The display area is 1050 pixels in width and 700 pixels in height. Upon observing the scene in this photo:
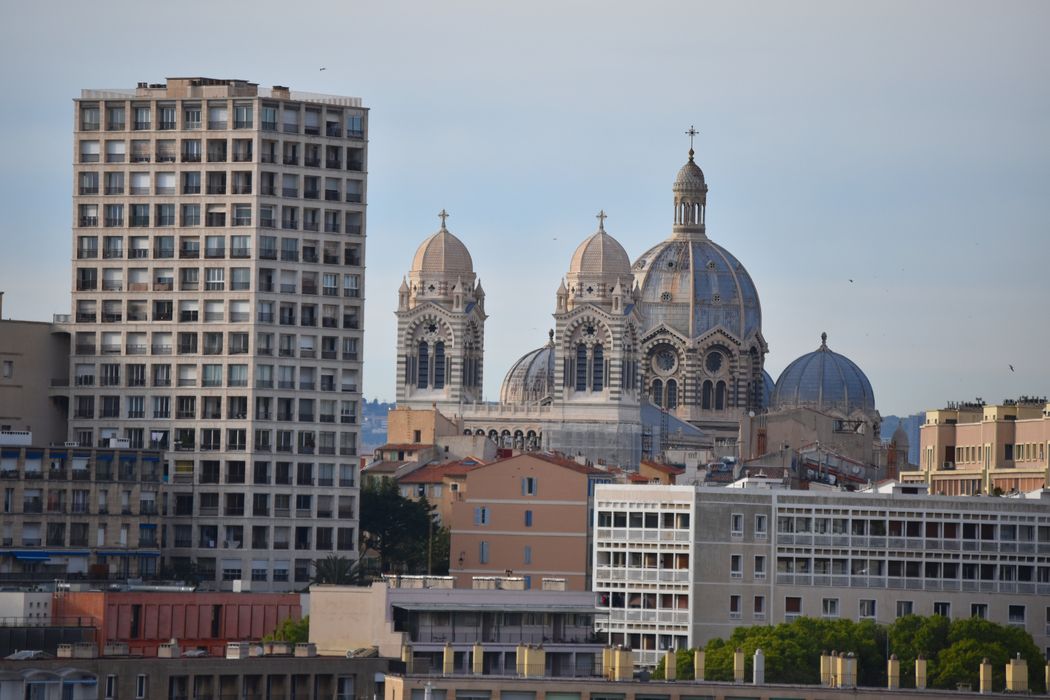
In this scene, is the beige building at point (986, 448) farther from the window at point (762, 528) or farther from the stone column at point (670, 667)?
the stone column at point (670, 667)

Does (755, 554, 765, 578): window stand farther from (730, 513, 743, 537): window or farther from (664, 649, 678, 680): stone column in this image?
(664, 649, 678, 680): stone column

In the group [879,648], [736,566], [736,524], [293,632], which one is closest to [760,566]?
[736,566]

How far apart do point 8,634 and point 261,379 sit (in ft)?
153

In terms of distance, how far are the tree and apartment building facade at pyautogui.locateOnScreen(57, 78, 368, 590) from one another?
94.8 inches

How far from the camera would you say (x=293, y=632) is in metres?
103

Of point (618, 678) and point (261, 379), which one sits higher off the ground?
point (261, 379)

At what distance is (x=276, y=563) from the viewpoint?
137 m

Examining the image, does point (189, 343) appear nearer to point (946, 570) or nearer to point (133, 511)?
point (133, 511)

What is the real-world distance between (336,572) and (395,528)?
54.9 ft

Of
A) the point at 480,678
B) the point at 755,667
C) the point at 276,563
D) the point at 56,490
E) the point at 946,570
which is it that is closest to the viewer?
the point at 480,678

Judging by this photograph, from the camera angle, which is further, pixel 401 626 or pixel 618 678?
pixel 401 626

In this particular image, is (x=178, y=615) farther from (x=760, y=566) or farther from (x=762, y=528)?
(x=762, y=528)

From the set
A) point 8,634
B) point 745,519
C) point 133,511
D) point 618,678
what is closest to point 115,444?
point 133,511

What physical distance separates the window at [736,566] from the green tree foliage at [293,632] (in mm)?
18630
